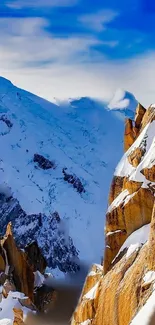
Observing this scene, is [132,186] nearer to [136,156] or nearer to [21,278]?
[136,156]

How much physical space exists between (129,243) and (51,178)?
142882 millimetres

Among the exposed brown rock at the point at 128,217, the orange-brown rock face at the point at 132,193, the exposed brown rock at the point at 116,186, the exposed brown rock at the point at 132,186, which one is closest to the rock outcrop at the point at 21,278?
the exposed brown rock at the point at 116,186

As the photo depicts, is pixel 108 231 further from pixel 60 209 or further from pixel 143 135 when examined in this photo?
pixel 60 209

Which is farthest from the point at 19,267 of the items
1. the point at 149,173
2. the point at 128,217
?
the point at 149,173

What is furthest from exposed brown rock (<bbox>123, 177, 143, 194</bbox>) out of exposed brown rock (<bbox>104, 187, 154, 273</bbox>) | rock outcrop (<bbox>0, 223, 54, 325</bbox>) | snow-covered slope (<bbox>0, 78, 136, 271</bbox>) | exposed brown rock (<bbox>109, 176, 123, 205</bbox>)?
snow-covered slope (<bbox>0, 78, 136, 271</bbox>)

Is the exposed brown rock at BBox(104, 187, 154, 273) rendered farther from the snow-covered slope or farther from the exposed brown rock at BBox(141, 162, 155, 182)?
the snow-covered slope

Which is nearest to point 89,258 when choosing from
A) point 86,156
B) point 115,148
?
point 86,156

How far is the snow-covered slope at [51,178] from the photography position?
135 metres

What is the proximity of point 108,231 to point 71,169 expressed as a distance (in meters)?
147

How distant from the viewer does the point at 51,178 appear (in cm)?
15888

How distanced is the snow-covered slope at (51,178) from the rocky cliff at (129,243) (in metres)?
105

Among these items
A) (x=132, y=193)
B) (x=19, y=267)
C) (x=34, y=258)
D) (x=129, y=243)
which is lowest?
(x=129, y=243)

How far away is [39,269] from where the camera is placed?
2468 inches

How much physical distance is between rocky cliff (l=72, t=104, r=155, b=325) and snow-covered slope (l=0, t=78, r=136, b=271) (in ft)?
346
